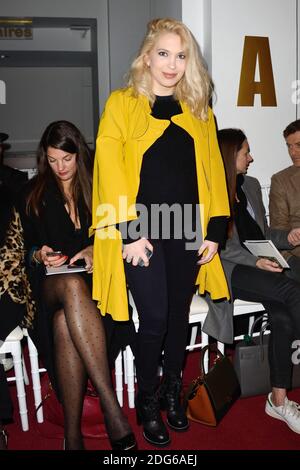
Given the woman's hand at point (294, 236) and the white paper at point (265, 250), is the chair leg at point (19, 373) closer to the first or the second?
the white paper at point (265, 250)

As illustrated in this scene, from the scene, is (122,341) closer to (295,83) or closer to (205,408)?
(205,408)

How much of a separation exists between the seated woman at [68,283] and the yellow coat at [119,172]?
4.8 inches

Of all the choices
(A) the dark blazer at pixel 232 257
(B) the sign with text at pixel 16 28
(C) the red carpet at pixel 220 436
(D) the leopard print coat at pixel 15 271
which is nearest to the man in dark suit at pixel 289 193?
(A) the dark blazer at pixel 232 257

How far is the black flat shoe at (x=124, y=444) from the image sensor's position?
1.69 m

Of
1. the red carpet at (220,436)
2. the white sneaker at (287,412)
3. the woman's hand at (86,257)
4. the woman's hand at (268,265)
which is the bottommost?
the red carpet at (220,436)

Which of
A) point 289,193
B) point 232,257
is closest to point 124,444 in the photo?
point 232,257

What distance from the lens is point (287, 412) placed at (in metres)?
1.97

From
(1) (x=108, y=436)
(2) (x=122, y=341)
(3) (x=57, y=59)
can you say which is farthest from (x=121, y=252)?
(3) (x=57, y=59)

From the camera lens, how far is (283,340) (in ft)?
6.56

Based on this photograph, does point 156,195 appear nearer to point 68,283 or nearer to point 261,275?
point 68,283

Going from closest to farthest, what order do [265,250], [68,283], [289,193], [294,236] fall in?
[68,283]
[265,250]
[294,236]
[289,193]

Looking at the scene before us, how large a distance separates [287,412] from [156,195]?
1112 mm

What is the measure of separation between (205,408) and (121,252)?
792 millimetres

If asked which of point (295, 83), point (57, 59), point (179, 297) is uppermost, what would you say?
point (57, 59)
